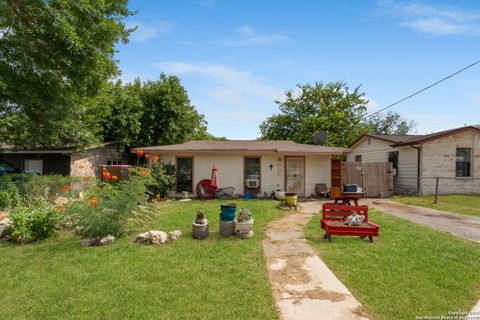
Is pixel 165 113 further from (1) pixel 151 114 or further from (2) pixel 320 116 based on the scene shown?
(2) pixel 320 116

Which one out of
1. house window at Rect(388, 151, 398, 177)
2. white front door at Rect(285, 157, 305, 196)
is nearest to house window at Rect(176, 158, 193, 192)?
white front door at Rect(285, 157, 305, 196)

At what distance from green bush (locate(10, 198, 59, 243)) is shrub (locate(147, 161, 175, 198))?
19.1 feet

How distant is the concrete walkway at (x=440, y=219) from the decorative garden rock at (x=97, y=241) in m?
7.75

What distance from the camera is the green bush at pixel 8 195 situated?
9789 mm

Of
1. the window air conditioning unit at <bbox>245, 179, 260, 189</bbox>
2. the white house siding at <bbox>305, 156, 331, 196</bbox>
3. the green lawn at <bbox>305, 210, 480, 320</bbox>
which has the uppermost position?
the white house siding at <bbox>305, 156, 331, 196</bbox>

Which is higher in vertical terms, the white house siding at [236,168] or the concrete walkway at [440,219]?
the white house siding at [236,168]

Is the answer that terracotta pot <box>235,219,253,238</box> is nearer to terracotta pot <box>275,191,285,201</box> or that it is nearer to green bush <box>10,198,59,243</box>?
green bush <box>10,198,59,243</box>

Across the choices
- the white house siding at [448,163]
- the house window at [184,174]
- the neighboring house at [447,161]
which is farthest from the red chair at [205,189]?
the white house siding at [448,163]

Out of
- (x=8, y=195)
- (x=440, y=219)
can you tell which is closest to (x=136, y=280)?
(x=8, y=195)

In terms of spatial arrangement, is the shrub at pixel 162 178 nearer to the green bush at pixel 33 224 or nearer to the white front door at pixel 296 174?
the white front door at pixel 296 174

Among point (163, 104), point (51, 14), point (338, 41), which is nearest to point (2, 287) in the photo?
point (51, 14)

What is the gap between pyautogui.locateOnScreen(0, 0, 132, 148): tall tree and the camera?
8.22 metres

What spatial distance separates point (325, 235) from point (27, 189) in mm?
10284

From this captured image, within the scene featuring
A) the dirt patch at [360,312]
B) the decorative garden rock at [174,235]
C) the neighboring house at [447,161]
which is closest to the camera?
the dirt patch at [360,312]
